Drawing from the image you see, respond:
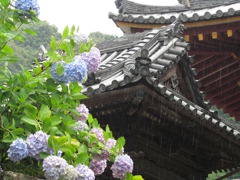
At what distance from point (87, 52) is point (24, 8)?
421 millimetres

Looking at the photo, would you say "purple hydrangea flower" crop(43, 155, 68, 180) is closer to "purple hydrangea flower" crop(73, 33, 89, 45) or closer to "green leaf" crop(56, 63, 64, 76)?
"green leaf" crop(56, 63, 64, 76)

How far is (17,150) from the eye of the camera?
8.07 feet

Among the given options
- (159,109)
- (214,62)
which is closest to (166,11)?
(214,62)

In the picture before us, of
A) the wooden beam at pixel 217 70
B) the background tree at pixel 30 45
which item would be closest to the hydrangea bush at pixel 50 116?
the wooden beam at pixel 217 70

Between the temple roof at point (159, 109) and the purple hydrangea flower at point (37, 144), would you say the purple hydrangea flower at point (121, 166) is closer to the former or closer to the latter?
the purple hydrangea flower at point (37, 144)

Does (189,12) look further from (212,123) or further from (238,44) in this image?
(212,123)

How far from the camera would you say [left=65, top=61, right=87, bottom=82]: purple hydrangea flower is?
2689 millimetres

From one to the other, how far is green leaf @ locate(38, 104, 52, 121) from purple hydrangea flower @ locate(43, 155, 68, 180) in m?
0.22

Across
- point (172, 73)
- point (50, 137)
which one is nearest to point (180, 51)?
point (172, 73)

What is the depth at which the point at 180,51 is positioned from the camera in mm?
5988

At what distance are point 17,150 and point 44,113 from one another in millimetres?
239

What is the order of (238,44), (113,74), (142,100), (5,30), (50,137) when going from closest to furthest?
(50,137)
(5,30)
(142,100)
(113,74)
(238,44)

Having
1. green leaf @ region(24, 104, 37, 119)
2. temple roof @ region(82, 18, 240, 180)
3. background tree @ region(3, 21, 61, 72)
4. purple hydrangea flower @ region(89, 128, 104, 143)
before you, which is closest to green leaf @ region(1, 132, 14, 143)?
green leaf @ region(24, 104, 37, 119)

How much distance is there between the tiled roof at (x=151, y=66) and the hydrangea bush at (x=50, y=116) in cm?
179
